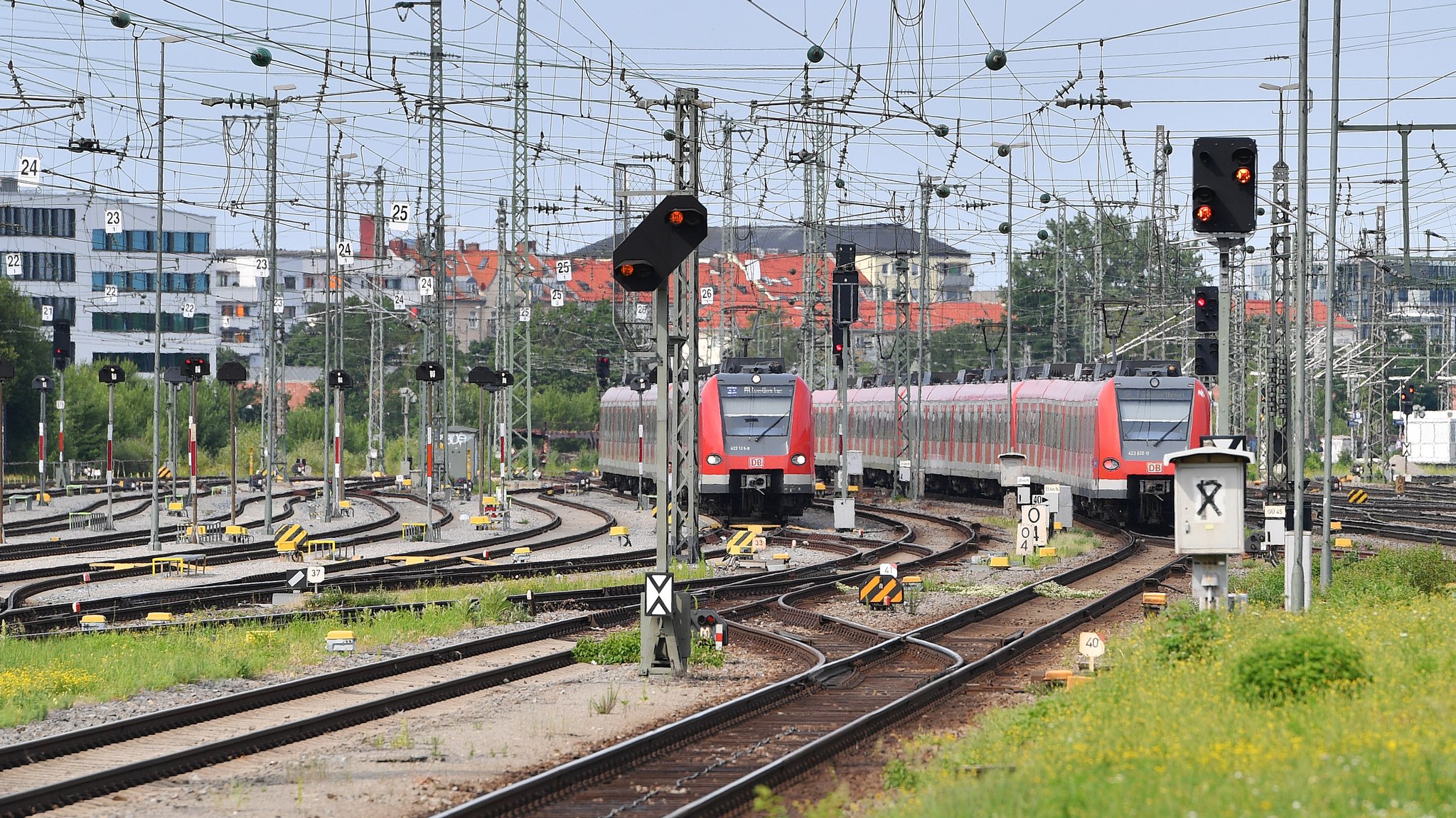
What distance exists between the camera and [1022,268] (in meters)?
120

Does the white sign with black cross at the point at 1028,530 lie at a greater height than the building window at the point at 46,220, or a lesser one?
lesser

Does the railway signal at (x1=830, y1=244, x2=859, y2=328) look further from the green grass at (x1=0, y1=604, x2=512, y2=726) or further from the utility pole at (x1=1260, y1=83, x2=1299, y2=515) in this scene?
the green grass at (x1=0, y1=604, x2=512, y2=726)

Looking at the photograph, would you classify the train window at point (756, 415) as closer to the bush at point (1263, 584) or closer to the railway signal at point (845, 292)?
the railway signal at point (845, 292)

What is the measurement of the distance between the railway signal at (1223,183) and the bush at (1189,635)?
224 inches

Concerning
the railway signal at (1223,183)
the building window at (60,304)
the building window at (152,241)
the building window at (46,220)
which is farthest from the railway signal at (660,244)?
the building window at (60,304)

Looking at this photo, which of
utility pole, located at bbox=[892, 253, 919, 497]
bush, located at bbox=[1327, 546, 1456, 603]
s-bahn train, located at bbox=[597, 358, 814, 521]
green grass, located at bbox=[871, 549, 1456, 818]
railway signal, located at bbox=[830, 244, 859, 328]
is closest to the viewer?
green grass, located at bbox=[871, 549, 1456, 818]

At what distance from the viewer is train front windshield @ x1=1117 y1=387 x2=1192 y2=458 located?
38312 millimetres

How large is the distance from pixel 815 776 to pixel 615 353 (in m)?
87.2

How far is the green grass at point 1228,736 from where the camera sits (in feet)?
26.6

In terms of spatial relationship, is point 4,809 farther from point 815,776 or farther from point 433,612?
point 433,612

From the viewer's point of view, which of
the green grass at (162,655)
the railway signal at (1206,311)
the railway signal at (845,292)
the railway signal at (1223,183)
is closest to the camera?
the green grass at (162,655)

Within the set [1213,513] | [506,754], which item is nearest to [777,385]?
[1213,513]

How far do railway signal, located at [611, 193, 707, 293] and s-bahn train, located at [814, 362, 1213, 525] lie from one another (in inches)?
908

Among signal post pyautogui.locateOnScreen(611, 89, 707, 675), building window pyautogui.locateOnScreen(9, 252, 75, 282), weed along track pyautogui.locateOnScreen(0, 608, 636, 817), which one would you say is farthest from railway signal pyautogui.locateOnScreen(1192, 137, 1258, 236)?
building window pyautogui.locateOnScreen(9, 252, 75, 282)
